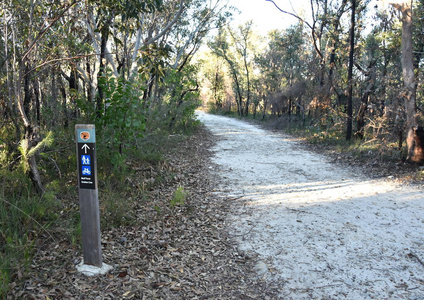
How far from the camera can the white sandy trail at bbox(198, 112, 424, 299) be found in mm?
3462

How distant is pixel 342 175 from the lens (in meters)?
8.18

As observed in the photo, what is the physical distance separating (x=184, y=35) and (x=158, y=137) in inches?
393

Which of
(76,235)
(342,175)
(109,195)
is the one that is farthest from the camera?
(342,175)

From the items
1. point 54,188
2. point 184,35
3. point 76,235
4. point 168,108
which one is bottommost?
point 76,235

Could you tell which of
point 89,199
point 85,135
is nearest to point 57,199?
point 89,199

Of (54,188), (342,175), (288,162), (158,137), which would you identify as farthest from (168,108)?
(54,188)

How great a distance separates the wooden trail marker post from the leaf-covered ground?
15 cm

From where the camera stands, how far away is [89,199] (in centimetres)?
331

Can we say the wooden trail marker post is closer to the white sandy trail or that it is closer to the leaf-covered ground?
the leaf-covered ground

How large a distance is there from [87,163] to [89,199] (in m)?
0.40

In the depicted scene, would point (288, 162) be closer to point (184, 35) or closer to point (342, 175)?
point (342, 175)

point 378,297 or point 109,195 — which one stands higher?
point 109,195

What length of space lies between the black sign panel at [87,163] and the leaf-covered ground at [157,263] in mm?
1051

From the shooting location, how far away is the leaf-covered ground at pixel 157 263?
10.5 feet
